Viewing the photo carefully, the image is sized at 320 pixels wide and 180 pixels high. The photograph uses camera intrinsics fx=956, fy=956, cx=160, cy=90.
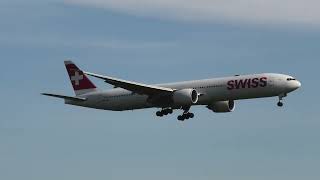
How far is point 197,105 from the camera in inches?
4673

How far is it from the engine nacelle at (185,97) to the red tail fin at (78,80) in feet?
55.9

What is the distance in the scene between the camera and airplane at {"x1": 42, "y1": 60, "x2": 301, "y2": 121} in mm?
113438

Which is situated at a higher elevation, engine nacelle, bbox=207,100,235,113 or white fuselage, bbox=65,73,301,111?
white fuselage, bbox=65,73,301,111

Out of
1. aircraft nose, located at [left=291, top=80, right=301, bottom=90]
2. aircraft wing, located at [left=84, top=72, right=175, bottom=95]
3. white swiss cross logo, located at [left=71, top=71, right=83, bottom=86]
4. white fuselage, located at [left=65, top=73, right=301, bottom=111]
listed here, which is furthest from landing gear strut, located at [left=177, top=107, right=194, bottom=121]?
white swiss cross logo, located at [left=71, top=71, right=83, bottom=86]

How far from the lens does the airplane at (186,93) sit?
113438 mm

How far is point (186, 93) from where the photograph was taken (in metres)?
116

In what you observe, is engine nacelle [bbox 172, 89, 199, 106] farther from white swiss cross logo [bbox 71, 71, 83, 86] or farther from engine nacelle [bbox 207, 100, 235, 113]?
white swiss cross logo [bbox 71, 71, 83, 86]

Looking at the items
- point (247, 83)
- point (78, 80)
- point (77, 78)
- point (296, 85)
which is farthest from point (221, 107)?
point (77, 78)

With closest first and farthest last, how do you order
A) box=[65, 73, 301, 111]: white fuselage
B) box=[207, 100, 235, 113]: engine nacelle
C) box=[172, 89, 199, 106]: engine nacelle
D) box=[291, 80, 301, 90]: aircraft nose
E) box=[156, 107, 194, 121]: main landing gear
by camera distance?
box=[65, 73, 301, 111]: white fuselage → box=[291, 80, 301, 90]: aircraft nose → box=[172, 89, 199, 106]: engine nacelle → box=[156, 107, 194, 121]: main landing gear → box=[207, 100, 235, 113]: engine nacelle

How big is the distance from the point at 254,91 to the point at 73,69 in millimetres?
31655

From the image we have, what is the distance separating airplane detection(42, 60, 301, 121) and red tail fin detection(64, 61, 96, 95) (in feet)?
3.99

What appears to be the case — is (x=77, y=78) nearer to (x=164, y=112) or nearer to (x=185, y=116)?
(x=164, y=112)

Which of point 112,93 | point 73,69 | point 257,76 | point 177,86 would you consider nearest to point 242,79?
point 257,76

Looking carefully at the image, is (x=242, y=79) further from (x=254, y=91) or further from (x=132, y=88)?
(x=132, y=88)
